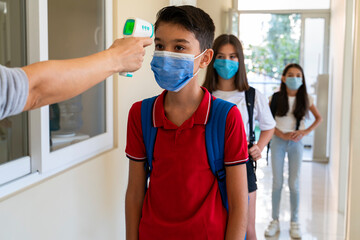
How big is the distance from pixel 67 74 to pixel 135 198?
0.84 m

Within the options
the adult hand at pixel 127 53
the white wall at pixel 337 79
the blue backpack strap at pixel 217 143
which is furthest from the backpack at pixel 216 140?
the white wall at pixel 337 79

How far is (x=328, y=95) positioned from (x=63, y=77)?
295 inches

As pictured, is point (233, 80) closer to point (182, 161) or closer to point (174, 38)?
point (174, 38)

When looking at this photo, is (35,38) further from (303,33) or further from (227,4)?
(303,33)

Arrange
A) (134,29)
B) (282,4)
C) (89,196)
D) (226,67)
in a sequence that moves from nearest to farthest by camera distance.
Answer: (134,29), (89,196), (226,67), (282,4)

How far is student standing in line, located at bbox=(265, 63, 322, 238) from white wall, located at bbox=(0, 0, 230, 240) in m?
1.48

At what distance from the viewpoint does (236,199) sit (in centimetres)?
159

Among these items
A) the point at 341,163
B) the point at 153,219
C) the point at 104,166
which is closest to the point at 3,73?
the point at 153,219


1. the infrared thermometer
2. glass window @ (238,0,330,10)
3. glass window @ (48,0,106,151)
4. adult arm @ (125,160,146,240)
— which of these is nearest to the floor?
glass window @ (48,0,106,151)

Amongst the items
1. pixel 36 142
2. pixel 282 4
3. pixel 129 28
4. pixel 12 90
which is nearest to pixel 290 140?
pixel 36 142

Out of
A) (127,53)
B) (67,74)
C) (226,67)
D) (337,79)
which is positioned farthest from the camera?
(337,79)

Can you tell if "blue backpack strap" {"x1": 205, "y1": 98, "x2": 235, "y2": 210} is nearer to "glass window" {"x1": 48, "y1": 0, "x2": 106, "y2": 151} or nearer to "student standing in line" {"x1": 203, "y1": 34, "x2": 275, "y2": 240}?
"glass window" {"x1": 48, "y1": 0, "x2": 106, "y2": 151}

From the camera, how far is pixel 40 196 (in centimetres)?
184

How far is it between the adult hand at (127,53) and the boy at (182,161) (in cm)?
36
